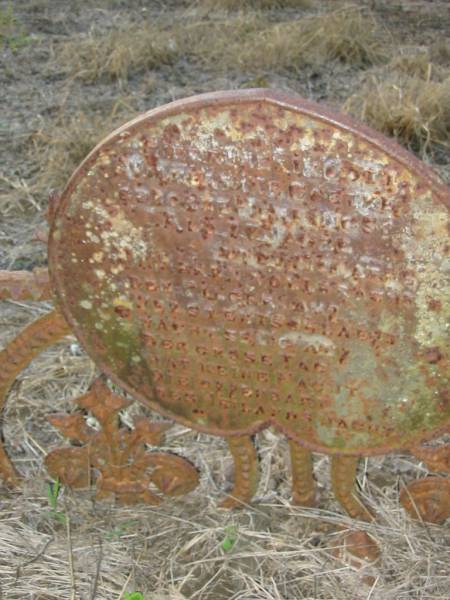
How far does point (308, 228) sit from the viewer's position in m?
1.23

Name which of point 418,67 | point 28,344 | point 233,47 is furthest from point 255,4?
point 28,344

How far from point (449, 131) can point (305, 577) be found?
78.7 inches

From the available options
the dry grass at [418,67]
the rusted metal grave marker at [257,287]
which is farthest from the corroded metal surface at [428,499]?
the dry grass at [418,67]

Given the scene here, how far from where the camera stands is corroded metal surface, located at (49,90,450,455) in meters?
1.16

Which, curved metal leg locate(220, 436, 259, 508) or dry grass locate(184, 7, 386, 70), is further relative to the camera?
dry grass locate(184, 7, 386, 70)

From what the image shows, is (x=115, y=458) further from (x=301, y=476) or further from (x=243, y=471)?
(x=301, y=476)

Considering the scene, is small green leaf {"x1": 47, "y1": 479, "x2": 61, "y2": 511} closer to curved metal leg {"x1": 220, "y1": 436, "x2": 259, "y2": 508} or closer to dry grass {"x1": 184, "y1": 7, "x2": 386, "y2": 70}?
curved metal leg {"x1": 220, "y1": 436, "x2": 259, "y2": 508}

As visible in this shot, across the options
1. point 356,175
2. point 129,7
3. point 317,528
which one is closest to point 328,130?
point 356,175

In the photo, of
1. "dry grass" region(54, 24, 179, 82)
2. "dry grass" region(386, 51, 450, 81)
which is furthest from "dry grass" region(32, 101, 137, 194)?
"dry grass" region(386, 51, 450, 81)

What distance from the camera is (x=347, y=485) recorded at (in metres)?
1.50

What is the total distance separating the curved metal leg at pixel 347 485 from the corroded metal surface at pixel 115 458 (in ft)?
0.84

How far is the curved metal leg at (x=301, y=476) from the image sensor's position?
147cm

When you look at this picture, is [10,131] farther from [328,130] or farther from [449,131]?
[328,130]

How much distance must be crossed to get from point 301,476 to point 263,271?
434 millimetres
